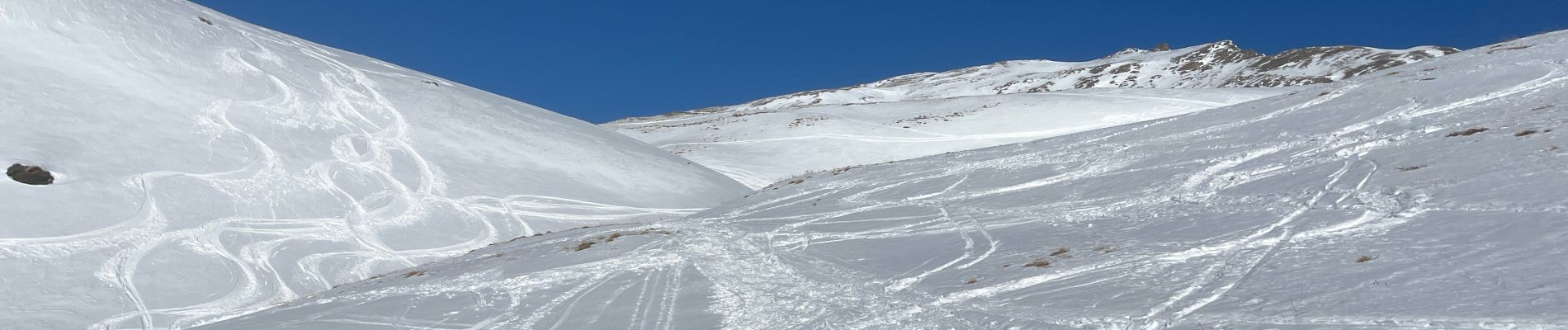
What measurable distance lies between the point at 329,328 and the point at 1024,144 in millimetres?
20787

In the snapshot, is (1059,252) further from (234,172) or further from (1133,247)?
(234,172)

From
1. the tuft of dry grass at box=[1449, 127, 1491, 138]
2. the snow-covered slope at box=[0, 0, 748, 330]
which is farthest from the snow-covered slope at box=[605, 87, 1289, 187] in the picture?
the tuft of dry grass at box=[1449, 127, 1491, 138]

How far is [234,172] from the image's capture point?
21.9 metres

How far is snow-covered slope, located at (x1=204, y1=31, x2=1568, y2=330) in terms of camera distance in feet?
32.6

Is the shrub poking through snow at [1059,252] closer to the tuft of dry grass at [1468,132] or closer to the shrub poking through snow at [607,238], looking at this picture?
the shrub poking through snow at [607,238]

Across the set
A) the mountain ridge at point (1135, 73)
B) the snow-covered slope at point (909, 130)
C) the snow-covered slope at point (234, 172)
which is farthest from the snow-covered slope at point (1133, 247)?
the mountain ridge at point (1135, 73)

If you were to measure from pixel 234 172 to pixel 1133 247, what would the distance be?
18.3 m

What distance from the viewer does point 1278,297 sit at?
9.77 m

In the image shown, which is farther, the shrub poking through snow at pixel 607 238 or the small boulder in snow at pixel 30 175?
the shrub poking through snow at pixel 607 238

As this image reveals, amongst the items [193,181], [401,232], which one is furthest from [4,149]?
[401,232]

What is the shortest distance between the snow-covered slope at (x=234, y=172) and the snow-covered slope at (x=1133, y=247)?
6.75ft

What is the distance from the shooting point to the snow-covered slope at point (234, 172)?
56.0 feet

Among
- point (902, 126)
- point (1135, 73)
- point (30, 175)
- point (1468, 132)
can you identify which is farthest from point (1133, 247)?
point (1135, 73)

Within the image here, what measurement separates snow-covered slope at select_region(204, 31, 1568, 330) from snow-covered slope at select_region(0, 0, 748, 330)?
2058 millimetres
